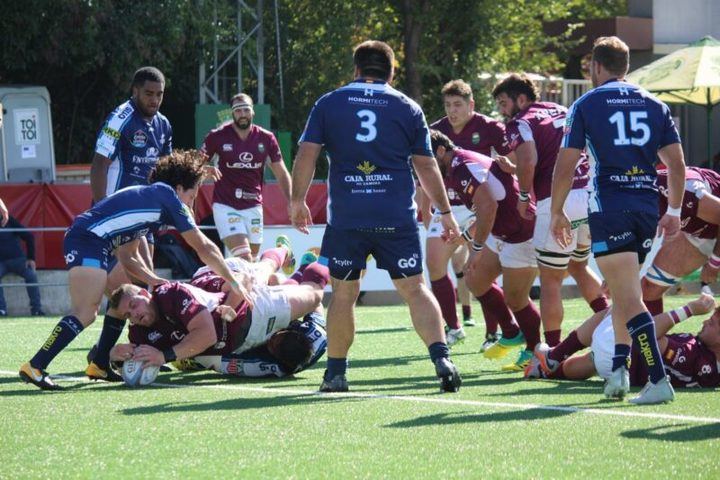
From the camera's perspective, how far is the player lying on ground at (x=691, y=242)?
8.73 metres

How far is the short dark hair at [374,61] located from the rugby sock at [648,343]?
2.17 meters

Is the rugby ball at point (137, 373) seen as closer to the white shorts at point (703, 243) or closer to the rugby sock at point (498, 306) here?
the rugby sock at point (498, 306)

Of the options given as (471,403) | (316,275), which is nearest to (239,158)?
(316,275)

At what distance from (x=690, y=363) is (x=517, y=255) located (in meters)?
2.31

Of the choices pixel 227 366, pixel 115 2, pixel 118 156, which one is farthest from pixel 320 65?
pixel 227 366

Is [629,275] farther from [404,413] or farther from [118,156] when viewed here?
[118,156]

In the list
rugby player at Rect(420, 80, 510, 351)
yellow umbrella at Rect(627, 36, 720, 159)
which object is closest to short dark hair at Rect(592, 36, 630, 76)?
rugby player at Rect(420, 80, 510, 351)

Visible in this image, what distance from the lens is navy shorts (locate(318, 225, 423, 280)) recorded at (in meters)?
8.16

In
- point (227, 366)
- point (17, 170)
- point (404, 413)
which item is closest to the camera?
point (404, 413)

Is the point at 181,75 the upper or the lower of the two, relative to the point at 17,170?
upper

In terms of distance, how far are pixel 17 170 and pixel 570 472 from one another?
18259 millimetres

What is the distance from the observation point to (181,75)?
25.3 metres

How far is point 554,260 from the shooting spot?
995 cm

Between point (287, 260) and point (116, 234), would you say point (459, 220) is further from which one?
point (116, 234)
